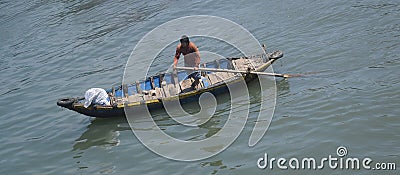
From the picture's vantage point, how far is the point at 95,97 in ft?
40.5

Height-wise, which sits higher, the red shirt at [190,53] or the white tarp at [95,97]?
the red shirt at [190,53]

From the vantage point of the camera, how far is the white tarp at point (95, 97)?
1220 centimetres

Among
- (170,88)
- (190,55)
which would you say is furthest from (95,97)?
(190,55)

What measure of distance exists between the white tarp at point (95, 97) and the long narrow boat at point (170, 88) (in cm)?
13

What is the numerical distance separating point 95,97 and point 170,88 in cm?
208

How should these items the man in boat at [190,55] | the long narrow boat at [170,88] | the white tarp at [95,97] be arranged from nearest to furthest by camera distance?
1. the white tarp at [95,97]
2. the long narrow boat at [170,88]
3. the man in boat at [190,55]

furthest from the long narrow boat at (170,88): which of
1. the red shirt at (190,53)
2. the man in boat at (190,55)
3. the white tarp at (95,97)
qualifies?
the red shirt at (190,53)

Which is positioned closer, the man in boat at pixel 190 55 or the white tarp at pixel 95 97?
the white tarp at pixel 95 97

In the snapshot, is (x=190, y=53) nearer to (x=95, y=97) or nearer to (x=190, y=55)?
(x=190, y=55)

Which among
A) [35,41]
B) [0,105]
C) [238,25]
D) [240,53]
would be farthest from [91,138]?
[35,41]

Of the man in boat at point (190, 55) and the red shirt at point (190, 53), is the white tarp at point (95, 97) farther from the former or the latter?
the red shirt at point (190, 53)

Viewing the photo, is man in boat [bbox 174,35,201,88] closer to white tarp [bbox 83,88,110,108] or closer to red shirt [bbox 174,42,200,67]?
red shirt [bbox 174,42,200,67]

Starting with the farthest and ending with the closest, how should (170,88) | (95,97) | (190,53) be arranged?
(170,88) → (190,53) → (95,97)

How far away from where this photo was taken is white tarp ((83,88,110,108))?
12.2m
